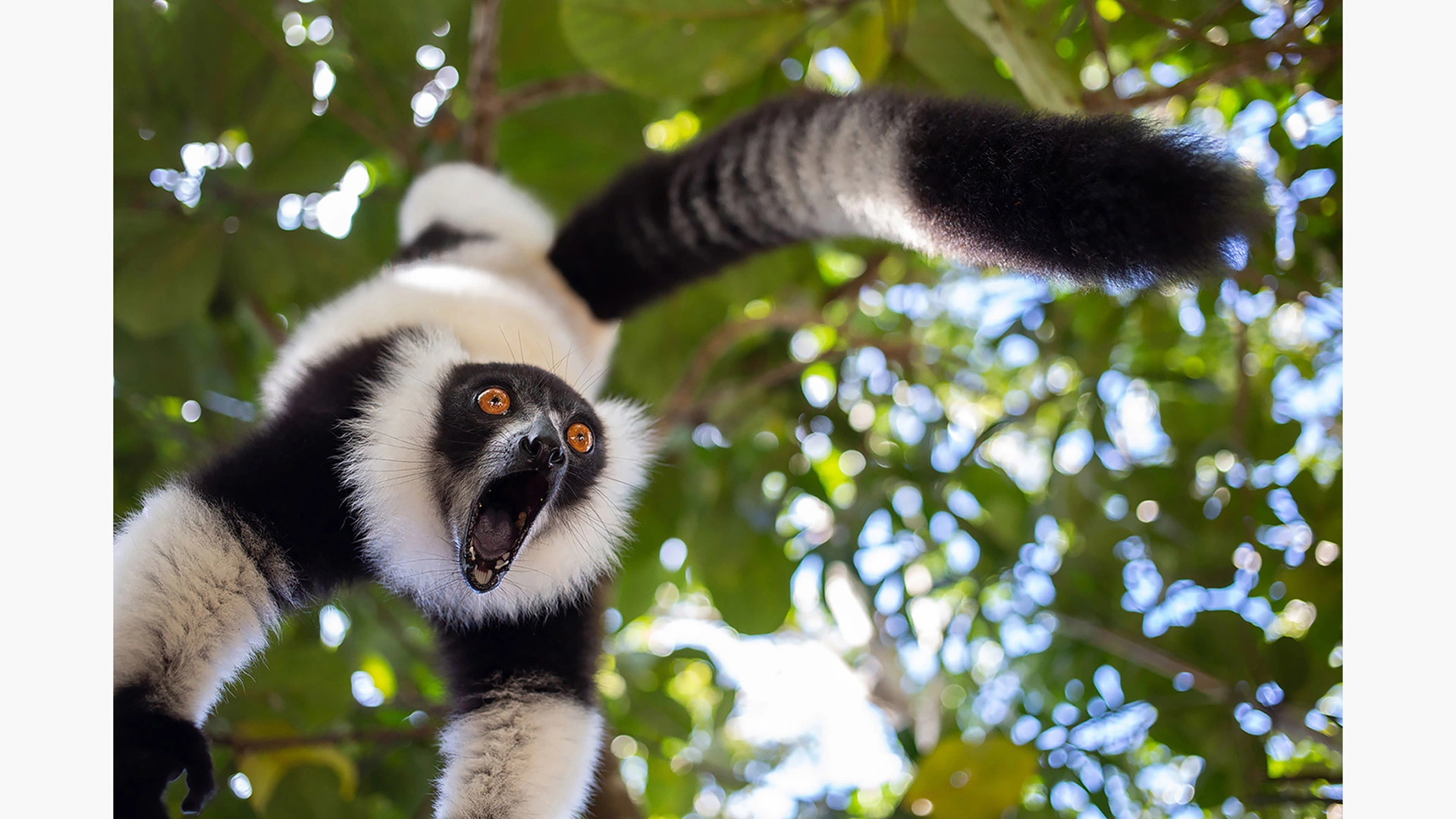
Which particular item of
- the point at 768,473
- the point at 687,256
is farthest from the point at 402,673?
the point at 687,256

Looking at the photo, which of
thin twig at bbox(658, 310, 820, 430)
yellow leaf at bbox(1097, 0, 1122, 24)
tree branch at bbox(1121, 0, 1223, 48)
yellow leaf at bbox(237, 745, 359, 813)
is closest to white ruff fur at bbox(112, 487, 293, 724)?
yellow leaf at bbox(237, 745, 359, 813)

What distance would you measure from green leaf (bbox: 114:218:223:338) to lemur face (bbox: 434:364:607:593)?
1101mm

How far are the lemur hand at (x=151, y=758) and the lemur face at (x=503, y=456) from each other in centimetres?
47

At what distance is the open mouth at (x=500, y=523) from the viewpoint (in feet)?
5.39

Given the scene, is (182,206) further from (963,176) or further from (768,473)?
(963,176)

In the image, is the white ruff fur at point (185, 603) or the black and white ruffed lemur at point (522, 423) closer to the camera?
the black and white ruffed lemur at point (522, 423)

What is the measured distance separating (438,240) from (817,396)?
1.45 metres

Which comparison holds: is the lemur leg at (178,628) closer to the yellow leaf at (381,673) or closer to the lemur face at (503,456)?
the lemur face at (503,456)

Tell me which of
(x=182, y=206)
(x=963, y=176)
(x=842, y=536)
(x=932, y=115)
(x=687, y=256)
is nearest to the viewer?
(x=963, y=176)

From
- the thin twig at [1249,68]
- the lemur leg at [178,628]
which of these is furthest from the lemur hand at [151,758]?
the thin twig at [1249,68]

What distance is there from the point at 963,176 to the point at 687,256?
40.9 inches

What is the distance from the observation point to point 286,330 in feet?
10.2

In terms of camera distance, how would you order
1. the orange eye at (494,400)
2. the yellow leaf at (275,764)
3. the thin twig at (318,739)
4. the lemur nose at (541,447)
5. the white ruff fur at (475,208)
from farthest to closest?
the white ruff fur at (475,208) → the yellow leaf at (275,764) → the thin twig at (318,739) → the orange eye at (494,400) → the lemur nose at (541,447)

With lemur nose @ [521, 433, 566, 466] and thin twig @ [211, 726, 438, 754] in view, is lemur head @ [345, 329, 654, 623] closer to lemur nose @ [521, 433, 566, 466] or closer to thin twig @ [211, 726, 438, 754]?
lemur nose @ [521, 433, 566, 466]
